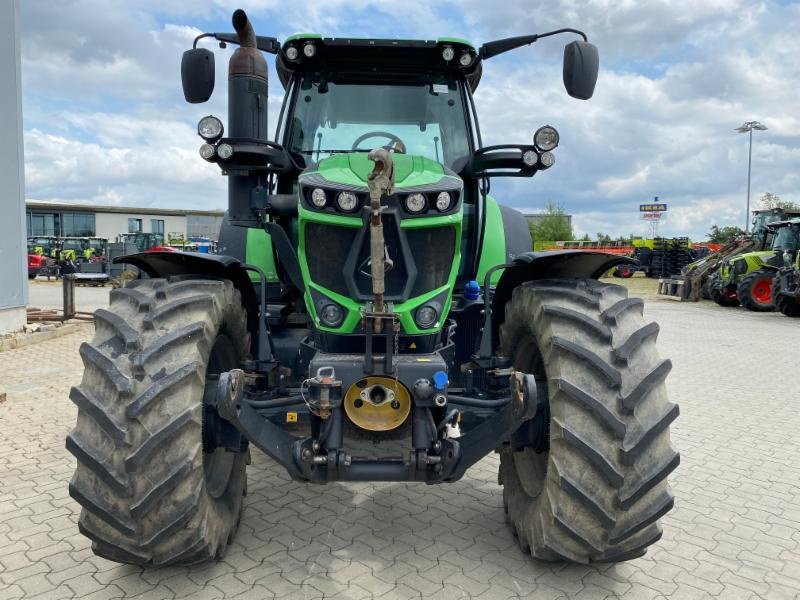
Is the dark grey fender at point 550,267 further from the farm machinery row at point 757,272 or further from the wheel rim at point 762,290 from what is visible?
the wheel rim at point 762,290

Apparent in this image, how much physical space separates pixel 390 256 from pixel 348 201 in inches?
14.1

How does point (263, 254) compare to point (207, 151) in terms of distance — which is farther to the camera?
point (263, 254)

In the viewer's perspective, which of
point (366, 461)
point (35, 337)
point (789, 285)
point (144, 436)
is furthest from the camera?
point (789, 285)

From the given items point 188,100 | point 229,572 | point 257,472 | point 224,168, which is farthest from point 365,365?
point 257,472

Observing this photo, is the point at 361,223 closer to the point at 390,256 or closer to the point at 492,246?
the point at 390,256

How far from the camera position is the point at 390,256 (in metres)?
3.45

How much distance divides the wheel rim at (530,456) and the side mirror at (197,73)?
2.38 meters

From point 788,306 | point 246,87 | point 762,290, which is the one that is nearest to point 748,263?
point 762,290

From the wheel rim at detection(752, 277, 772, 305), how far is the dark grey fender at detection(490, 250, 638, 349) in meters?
19.7

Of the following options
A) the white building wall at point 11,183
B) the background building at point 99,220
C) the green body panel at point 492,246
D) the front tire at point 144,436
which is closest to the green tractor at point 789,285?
the green body panel at point 492,246

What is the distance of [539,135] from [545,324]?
1.36 metres

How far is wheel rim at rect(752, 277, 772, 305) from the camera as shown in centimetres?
2080

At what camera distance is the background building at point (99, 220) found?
194 feet

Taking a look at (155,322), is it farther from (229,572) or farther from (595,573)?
(595,573)
